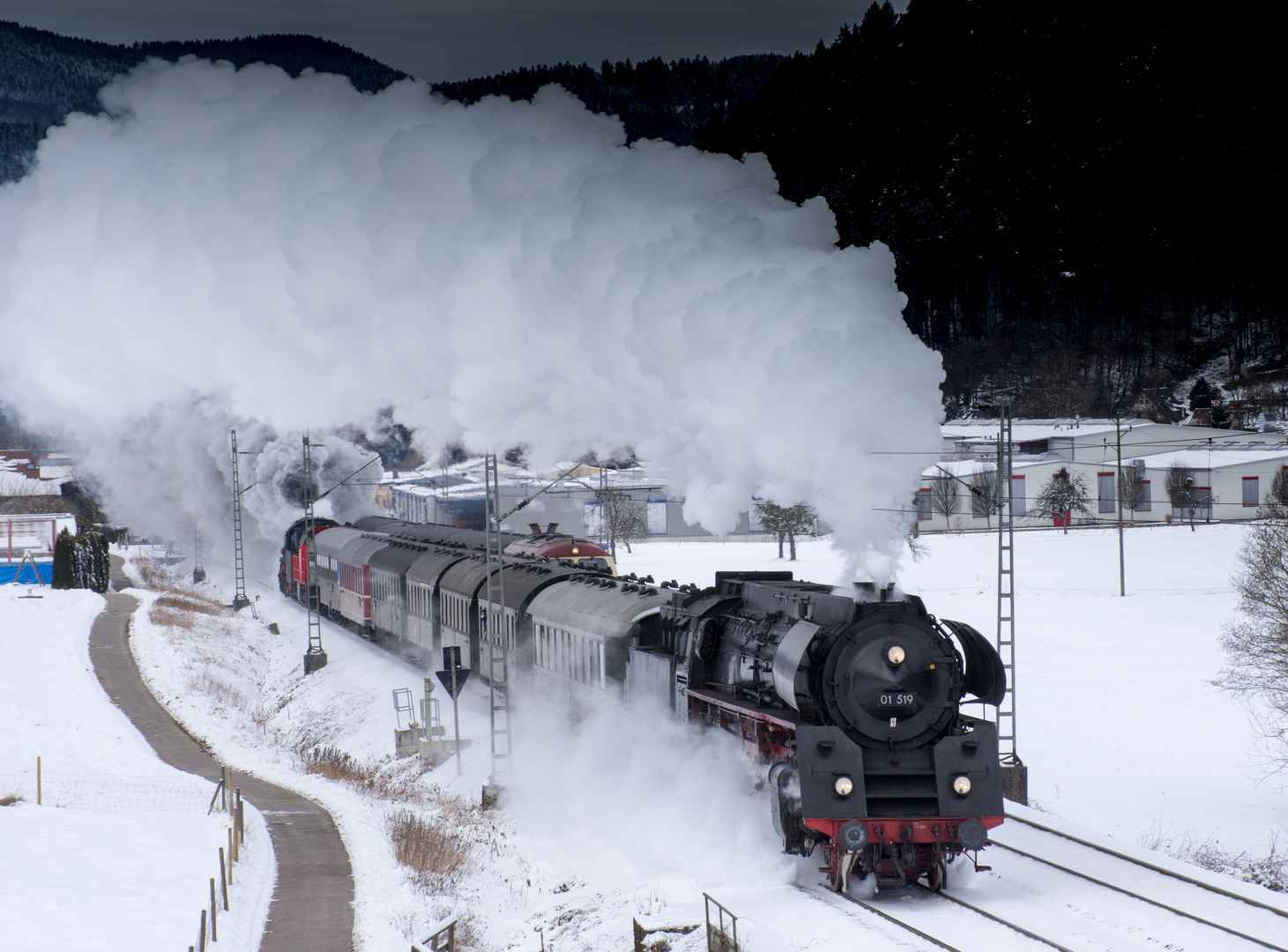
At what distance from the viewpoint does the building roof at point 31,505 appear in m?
86.4

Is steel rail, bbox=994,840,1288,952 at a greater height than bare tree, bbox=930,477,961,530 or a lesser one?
lesser

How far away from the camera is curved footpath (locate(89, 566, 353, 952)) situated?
17.9m

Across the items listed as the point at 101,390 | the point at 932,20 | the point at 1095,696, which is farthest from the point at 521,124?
the point at 932,20

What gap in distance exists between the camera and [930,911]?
612 inches

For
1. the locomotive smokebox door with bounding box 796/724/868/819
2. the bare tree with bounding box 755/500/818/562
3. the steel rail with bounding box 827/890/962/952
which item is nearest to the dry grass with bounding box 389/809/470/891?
the steel rail with bounding box 827/890/962/952

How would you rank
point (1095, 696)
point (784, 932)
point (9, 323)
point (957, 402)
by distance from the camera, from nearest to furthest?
point (784, 932) < point (1095, 696) < point (9, 323) < point (957, 402)

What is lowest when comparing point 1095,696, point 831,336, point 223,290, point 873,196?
point 1095,696

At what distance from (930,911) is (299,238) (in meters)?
24.0

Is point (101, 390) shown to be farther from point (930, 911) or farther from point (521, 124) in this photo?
point (930, 911)

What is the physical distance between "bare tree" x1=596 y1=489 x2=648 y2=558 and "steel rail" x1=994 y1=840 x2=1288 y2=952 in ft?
189

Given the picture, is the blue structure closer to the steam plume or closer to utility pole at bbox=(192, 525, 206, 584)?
utility pole at bbox=(192, 525, 206, 584)

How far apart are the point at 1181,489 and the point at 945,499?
14.5m

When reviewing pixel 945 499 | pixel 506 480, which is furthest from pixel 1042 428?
pixel 506 480

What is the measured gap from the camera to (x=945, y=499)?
3497 inches
